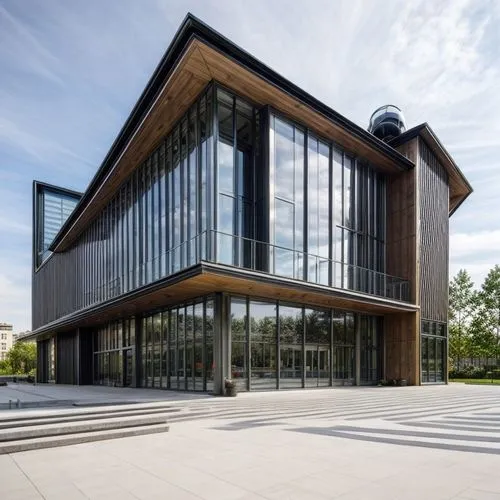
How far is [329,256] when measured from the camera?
2336 cm

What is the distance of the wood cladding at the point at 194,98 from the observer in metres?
17.2

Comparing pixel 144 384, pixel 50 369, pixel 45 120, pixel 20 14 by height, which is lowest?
pixel 50 369

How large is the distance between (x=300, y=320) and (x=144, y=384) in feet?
30.9

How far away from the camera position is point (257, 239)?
19953 millimetres

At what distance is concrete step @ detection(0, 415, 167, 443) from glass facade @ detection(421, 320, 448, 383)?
20669 millimetres

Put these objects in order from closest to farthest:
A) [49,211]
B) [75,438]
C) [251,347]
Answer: [75,438] < [251,347] < [49,211]

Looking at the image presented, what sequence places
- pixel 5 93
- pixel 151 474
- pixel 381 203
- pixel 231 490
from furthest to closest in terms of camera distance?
1. pixel 381 203
2. pixel 5 93
3. pixel 151 474
4. pixel 231 490

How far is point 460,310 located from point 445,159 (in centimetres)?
2395

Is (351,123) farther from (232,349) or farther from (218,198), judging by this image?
(232,349)

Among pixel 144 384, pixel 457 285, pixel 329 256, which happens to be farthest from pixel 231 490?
pixel 457 285

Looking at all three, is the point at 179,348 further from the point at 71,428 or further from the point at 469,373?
the point at 469,373

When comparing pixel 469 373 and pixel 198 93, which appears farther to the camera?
pixel 469 373

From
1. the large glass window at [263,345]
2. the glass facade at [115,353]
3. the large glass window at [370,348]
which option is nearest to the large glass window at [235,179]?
the large glass window at [263,345]

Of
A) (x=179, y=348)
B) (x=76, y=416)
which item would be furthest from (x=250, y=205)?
(x=76, y=416)
